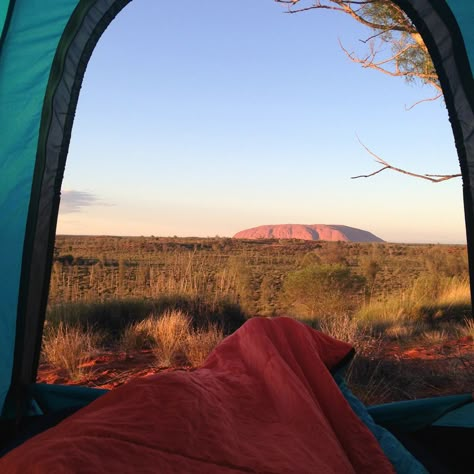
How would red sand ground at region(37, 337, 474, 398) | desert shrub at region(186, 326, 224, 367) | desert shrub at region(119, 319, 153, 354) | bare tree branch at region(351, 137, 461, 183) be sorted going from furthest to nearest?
bare tree branch at region(351, 137, 461, 183)
desert shrub at region(119, 319, 153, 354)
desert shrub at region(186, 326, 224, 367)
red sand ground at region(37, 337, 474, 398)

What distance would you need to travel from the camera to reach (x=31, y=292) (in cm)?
248

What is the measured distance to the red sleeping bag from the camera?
45.3 inches

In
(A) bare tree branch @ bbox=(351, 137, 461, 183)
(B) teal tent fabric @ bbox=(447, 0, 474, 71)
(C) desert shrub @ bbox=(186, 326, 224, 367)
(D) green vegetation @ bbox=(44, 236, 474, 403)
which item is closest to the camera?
→ (B) teal tent fabric @ bbox=(447, 0, 474, 71)

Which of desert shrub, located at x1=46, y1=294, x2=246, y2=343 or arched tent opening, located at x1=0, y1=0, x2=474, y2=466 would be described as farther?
desert shrub, located at x1=46, y1=294, x2=246, y2=343

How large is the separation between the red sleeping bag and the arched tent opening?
3.37 feet

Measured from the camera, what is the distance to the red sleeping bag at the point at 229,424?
3.78 feet

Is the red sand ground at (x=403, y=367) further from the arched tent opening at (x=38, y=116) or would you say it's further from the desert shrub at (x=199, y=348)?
the arched tent opening at (x=38, y=116)

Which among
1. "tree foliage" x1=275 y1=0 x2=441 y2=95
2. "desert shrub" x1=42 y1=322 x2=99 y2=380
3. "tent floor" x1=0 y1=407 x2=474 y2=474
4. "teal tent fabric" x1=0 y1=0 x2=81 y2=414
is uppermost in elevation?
"tree foliage" x1=275 y1=0 x2=441 y2=95

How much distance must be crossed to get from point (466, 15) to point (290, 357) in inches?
67.8

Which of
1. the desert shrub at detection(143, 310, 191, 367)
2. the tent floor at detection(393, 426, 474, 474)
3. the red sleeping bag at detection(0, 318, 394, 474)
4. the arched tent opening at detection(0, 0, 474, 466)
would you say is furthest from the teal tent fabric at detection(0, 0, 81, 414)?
the desert shrub at detection(143, 310, 191, 367)

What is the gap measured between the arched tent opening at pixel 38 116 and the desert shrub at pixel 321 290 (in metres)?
8.49

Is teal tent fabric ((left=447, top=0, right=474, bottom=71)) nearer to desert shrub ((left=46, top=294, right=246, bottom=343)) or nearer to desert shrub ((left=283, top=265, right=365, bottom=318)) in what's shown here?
desert shrub ((left=46, top=294, right=246, bottom=343))

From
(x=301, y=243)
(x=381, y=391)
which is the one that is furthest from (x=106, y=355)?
(x=301, y=243)

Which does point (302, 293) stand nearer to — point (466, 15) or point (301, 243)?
point (466, 15)
